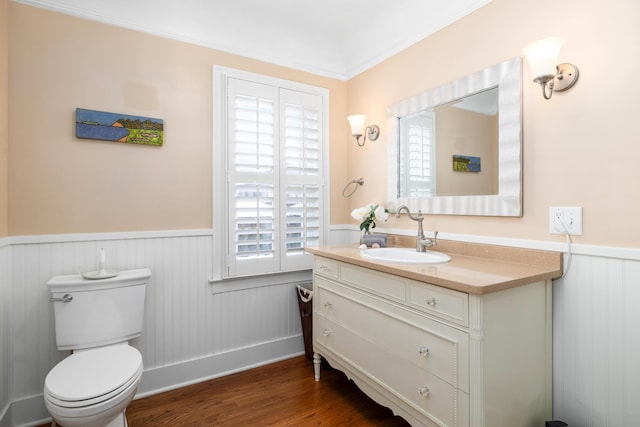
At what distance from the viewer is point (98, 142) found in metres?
2.02

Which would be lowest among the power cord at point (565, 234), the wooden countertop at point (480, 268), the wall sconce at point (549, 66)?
the wooden countertop at point (480, 268)

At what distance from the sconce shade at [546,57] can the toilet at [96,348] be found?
220cm

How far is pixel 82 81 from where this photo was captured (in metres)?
1.97

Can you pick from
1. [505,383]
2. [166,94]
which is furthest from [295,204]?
[505,383]

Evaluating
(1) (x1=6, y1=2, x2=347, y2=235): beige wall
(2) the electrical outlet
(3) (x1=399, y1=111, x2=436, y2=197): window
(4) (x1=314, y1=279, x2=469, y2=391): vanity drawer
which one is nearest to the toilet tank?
(1) (x1=6, y1=2, x2=347, y2=235): beige wall

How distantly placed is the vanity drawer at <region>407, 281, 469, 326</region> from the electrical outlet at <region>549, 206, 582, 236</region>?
599mm

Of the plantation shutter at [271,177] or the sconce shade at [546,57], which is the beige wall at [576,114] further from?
the plantation shutter at [271,177]

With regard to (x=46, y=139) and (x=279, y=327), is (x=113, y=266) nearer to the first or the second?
(x=46, y=139)

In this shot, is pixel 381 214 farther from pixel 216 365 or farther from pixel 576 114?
pixel 216 365

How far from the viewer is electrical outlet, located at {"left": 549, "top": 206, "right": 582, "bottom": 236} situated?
4.74 ft

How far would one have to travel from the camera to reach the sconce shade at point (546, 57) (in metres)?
1.39

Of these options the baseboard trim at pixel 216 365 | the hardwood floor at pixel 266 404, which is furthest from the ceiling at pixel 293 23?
the hardwood floor at pixel 266 404

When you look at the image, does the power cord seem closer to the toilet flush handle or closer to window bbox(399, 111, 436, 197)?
window bbox(399, 111, 436, 197)

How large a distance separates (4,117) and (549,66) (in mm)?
2623
